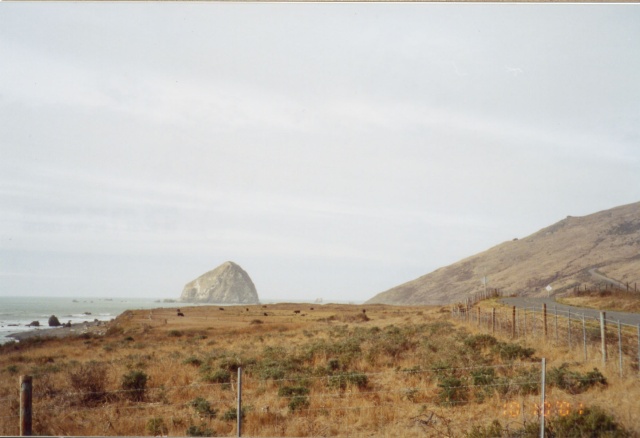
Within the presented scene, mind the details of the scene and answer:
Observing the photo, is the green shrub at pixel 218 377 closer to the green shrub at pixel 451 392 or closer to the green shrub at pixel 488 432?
the green shrub at pixel 451 392

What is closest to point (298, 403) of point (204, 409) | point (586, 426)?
point (204, 409)

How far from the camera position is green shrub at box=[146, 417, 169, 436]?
11602 mm

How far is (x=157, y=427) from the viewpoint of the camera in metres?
11.8

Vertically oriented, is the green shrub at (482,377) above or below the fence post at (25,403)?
below


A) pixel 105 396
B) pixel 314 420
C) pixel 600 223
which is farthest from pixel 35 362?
pixel 600 223

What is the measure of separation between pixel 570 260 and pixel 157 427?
15495 cm

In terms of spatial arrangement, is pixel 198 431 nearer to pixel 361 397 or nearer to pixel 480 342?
pixel 361 397

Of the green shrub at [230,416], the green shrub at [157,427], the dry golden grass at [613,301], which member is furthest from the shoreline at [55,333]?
the dry golden grass at [613,301]

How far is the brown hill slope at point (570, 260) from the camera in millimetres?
123250

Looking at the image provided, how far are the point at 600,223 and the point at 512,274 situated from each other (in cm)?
4599

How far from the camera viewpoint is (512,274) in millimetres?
160750

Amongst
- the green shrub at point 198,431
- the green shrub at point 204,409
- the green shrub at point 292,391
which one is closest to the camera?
the green shrub at point 198,431

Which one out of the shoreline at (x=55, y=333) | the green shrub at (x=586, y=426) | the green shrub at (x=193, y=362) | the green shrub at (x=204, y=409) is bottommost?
the shoreline at (x=55, y=333)

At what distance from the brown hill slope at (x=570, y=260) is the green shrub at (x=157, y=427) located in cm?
10070
